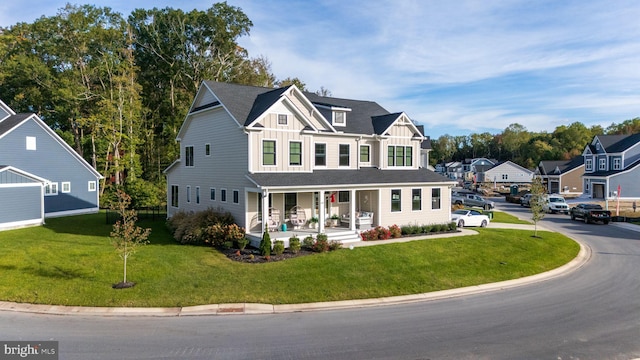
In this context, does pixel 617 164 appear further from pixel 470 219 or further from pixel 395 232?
pixel 395 232

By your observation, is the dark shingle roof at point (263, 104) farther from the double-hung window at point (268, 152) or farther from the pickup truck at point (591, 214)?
the pickup truck at point (591, 214)

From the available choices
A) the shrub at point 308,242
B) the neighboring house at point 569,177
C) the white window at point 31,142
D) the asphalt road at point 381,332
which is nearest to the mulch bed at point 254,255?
the shrub at point 308,242

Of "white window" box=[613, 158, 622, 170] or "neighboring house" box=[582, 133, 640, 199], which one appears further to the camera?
"white window" box=[613, 158, 622, 170]

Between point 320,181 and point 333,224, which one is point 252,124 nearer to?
point 320,181

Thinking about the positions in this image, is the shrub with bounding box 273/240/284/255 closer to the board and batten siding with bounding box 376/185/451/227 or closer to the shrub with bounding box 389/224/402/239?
the shrub with bounding box 389/224/402/239

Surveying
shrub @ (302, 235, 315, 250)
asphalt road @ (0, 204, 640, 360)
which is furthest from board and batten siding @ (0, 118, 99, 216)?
shrub @ (302, 235, 315, 250)

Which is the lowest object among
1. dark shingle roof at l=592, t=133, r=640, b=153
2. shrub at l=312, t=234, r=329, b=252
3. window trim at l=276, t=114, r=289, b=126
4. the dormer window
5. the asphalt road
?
the asphalt road

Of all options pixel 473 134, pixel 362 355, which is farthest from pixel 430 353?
pixel 473 134

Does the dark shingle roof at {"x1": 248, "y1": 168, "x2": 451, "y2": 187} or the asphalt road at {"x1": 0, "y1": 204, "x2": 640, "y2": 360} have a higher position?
the dark shingle roof at {"x1": 248, "y1": 168, "x2": 451, "y2": 187}
